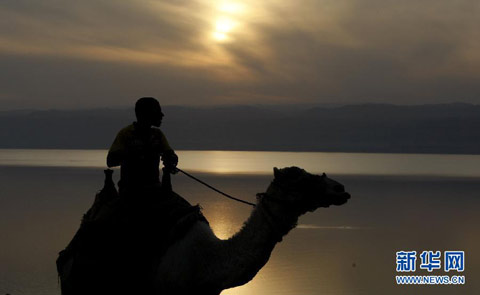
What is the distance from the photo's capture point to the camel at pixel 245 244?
29.8ft

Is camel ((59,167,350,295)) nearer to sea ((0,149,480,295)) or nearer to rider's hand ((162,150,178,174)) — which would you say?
rider's hand ((162,150,178,174))

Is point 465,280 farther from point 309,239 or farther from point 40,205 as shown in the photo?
point 40,205

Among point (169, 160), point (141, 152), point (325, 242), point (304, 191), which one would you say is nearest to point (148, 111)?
point (141, 152)

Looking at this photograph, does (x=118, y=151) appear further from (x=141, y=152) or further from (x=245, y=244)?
(x=245, y=244)

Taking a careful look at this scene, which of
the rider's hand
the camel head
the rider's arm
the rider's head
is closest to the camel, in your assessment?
the camel head

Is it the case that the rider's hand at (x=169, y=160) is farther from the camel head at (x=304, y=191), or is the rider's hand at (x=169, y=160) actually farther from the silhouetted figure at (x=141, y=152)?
the camel head at (x=304, y=191)

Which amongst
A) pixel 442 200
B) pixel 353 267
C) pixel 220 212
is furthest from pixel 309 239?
pixel 442 200

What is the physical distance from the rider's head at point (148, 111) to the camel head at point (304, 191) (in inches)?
88.2

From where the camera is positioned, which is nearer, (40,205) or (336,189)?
(336,189)

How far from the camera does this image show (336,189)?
902cm

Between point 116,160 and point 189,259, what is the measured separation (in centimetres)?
171

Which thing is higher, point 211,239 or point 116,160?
point 116,160

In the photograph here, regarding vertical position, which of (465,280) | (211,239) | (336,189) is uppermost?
(336,189)

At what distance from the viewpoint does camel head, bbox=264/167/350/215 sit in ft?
29.5
